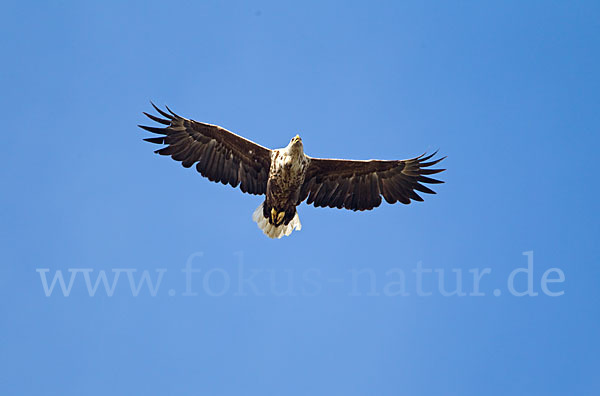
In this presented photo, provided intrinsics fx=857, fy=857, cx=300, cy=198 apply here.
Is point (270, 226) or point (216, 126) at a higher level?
point (216, 126)

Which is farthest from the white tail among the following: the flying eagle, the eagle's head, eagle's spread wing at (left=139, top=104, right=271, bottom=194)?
the eagle's head

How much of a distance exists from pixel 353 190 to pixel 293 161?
4.67 ft

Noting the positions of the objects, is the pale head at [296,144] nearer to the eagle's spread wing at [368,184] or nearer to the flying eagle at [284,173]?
the flying eagle at [284,173]

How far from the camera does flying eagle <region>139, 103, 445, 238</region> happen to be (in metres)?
13.8

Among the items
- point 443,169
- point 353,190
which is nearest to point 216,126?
point 353,190

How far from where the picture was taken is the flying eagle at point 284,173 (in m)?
13.8

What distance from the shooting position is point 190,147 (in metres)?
14.0

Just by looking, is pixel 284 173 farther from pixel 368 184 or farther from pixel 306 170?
pixel 368 184

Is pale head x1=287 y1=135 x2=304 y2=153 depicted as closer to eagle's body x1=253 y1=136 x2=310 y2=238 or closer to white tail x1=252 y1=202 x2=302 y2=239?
eagle's body x1=253 y1=136 x2=310 y2=238

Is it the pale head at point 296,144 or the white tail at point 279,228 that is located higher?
the pale head at point 296,144

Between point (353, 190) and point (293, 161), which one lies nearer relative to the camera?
point (293, 161)

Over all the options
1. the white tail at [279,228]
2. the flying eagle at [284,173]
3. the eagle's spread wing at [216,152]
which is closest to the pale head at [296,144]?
the flying eagle at [284,173]

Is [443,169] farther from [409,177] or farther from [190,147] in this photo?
[190,147]

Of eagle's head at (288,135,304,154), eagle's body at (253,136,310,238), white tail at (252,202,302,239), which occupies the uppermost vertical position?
eagle's head at (288,135,304,154)
